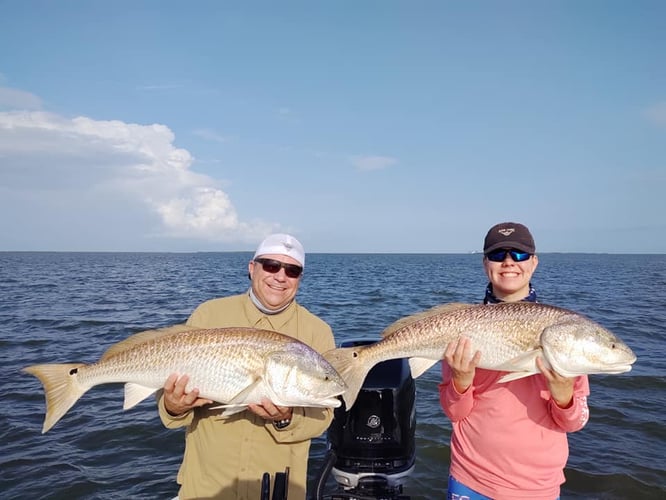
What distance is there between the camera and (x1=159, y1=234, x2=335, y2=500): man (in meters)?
3.85

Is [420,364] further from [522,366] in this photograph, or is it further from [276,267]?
[276,267]

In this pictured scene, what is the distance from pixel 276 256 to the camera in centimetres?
418

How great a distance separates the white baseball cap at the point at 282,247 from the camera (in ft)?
13.8

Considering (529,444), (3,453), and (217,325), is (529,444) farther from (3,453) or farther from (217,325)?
(3,453)

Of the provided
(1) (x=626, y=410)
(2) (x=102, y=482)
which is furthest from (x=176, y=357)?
(1) (x=626, y=410)

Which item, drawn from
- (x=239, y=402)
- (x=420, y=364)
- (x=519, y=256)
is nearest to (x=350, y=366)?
(x=420, y=364)

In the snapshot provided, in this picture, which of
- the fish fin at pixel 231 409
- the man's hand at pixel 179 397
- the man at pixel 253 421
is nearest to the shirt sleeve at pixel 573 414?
the man at pixel 253 421

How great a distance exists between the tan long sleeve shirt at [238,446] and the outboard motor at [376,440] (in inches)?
40.1

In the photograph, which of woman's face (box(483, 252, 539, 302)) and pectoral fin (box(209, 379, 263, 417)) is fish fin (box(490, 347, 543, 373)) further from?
pectoral fin (box(209, 379, 263, 417))

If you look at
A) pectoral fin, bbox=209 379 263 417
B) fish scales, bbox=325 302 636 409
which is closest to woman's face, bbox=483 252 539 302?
fish scales, bbox=325 302 636 409

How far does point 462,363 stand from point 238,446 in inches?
78.4

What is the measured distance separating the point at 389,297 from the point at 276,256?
29.5m

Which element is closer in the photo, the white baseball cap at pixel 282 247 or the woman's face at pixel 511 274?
the woman's face at pixel 511 274

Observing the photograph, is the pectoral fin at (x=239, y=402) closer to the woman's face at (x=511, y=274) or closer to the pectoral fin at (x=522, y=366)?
the pectoral fin at (x=522, y=366)
